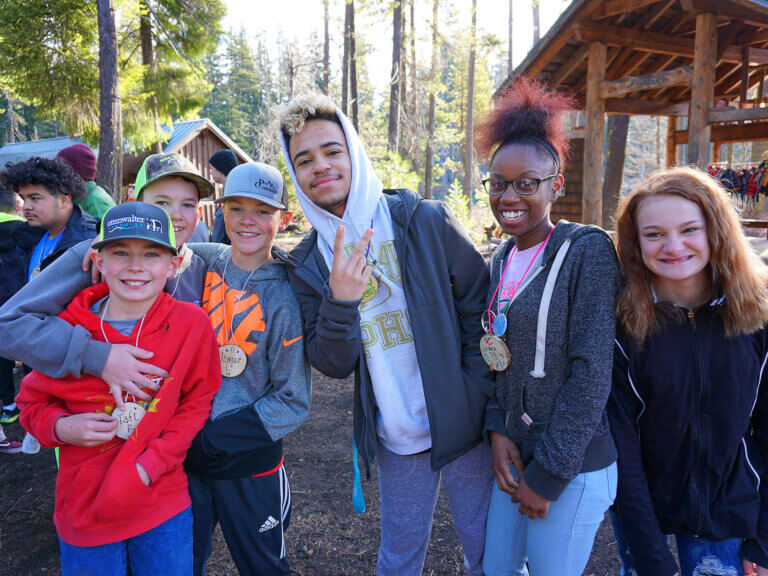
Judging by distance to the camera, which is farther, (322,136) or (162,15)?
(162,15)

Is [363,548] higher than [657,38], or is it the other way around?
[657,38]

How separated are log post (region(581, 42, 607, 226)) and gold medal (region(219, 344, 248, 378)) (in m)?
7.85

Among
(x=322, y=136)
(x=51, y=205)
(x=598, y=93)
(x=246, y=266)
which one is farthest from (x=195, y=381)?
(x=598, y=93)

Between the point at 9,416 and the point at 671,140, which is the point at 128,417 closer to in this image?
the point at 9,416

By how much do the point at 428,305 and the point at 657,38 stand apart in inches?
372

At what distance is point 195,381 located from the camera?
1.89 meters

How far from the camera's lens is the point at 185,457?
192 centimetres

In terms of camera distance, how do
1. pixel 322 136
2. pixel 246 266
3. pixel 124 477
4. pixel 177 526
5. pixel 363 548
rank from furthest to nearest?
pixel 363 548, pixel 246 266, pixel 322 136, pixel 177 526, pixel 124 477

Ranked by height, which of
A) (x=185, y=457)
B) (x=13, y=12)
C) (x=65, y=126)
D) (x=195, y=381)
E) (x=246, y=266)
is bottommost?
(x=185, y=457)

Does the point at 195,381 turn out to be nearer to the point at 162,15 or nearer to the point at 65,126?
the point at 65,126

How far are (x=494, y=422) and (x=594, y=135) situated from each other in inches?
330

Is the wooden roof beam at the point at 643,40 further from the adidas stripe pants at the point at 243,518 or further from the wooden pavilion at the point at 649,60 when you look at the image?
the adidas stripe pants at the point at 243,518

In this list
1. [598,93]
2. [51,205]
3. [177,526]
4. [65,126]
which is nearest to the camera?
[177,526]

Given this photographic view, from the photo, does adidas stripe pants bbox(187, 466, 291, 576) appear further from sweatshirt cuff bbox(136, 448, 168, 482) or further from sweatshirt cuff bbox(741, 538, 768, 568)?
sweatshirt cuff bbox(741, 538, 768, 568)
